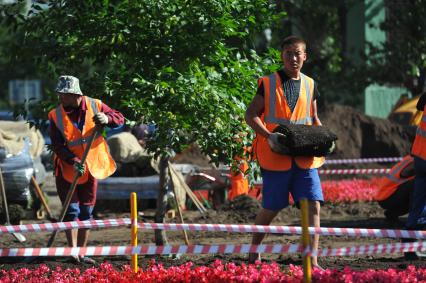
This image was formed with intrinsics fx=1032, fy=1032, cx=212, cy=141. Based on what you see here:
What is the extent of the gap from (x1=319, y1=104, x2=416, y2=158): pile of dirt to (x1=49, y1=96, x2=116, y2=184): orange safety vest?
12299 millimetres

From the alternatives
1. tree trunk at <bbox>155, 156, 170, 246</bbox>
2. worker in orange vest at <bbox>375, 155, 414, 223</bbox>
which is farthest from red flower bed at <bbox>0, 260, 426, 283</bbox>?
worker in orange vest at <bbox>375, 155, 414, 223</bbox>

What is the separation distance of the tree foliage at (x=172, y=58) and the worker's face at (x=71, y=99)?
1.34 ft

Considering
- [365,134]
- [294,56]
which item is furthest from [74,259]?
[365,134]

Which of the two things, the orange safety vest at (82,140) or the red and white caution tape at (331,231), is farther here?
the orange safety vest at (82,140)

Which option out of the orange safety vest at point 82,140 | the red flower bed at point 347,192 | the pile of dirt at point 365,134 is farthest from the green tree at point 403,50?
the orange safety vest at point 82,140

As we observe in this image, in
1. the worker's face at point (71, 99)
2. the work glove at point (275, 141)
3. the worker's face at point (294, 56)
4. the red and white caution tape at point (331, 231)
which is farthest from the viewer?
the worker's face at point (71, 99)

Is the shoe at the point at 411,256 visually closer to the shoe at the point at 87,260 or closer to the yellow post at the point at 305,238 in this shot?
the shoe at the point at 87,260

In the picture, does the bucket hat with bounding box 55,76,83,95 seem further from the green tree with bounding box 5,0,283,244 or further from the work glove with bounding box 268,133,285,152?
the work glove with bounding box 268,133,285,152

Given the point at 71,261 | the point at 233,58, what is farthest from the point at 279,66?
the point at 71,261

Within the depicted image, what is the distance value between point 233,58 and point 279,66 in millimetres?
463

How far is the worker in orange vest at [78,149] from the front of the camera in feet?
30.9

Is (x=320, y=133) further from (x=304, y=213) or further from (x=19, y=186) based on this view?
(x=19, y=186)

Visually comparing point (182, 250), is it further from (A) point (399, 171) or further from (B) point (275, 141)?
(A) point (399, 171)

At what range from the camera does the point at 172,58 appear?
9.98m
